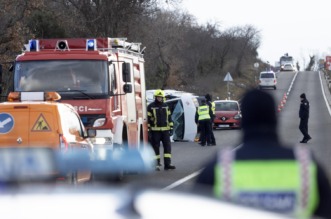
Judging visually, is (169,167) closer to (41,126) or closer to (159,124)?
(159,124)

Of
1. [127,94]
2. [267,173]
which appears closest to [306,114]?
[127,94]

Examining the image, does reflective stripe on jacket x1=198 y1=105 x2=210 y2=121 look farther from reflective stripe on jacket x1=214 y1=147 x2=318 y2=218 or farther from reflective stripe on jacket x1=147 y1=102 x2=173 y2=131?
reflective stripe on jacket x1=214 y1=147 x2=318 y2=218

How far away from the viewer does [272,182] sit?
173 inches

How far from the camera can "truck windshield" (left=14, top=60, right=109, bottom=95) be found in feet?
58.4

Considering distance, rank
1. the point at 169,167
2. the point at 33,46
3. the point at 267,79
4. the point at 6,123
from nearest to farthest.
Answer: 1. the point at 6,123
2. the point at 33,46
3. the point at 169,167
4. the point at 267,79

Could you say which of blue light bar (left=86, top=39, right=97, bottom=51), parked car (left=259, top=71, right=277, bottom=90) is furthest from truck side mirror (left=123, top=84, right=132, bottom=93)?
parked car (left=259, top=71, right=277, bottom=90)

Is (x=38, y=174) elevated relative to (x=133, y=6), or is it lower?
lower

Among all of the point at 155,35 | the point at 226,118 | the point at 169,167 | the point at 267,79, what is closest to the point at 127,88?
the point at 169,167

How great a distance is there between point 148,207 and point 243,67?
101m

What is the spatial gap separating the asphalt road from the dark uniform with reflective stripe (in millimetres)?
603

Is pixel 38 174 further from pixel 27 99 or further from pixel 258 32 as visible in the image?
pixel 258 32

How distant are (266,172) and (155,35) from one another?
6190 cm

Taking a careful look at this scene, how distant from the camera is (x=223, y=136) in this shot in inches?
1462

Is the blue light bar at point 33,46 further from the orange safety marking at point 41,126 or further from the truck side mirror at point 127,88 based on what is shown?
the orange safety marking at point 41,126
